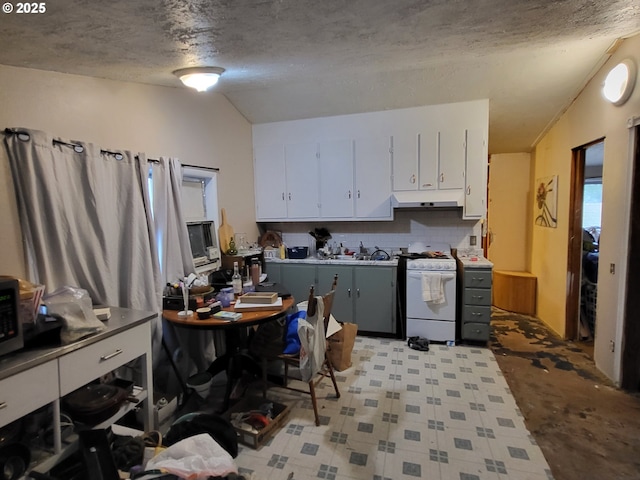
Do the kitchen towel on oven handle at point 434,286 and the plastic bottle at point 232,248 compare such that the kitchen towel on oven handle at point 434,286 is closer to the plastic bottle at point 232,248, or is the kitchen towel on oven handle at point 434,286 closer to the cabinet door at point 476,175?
the cabinet door at point 476,175

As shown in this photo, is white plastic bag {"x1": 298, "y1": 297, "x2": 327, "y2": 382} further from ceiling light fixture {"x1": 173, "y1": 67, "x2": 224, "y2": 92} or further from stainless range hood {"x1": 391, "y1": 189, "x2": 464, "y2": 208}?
stainless range hood {"x1": 391, "y1": 189, "x2": 464, "y2": 208}

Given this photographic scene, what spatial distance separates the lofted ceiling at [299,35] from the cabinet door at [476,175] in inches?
30.3

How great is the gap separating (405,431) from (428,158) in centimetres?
283

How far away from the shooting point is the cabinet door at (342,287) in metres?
4.09

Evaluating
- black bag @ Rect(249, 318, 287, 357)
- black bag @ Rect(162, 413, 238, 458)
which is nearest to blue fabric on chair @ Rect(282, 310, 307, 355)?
black bag @ Rect(249, 318, 287, 357)

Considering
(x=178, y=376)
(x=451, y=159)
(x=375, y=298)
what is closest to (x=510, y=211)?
(x=451, y=159)

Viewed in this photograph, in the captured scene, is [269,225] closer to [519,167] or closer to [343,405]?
[343,405]

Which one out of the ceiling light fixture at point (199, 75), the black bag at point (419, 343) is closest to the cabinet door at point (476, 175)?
the black bag at point (419, 343)

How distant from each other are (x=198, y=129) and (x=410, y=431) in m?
3.22

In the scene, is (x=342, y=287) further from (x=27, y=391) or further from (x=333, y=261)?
(x=27, y=391)

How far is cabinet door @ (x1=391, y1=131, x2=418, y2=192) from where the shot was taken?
4.06 m

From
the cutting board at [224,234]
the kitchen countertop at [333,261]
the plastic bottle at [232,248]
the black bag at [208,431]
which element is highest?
the cutting board at [224,234]

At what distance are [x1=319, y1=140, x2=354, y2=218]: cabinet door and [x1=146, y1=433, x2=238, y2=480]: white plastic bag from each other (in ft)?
10.1

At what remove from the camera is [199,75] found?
239cm
